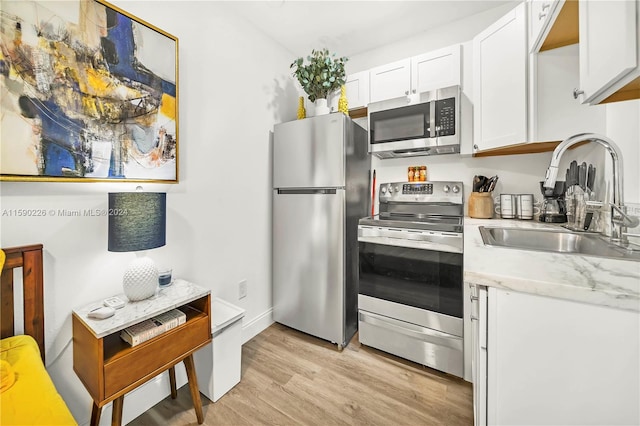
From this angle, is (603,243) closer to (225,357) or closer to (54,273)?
(225,357)

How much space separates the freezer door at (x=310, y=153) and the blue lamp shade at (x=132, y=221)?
1127mm

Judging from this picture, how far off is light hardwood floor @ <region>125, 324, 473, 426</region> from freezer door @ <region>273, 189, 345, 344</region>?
0.86ft

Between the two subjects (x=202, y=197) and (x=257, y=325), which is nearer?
(x=202, y=197)

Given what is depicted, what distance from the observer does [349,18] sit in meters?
2.05

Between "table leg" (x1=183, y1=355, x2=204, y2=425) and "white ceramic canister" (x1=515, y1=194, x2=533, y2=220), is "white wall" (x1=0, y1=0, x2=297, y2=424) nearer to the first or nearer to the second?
"table leg" (x1=183, y1=355, x2=204, y2=425)

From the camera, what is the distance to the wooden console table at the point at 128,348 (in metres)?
0.99

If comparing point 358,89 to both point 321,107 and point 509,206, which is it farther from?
point 509,206

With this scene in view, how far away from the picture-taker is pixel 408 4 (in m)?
1.90

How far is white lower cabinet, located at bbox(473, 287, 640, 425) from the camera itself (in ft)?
2.00

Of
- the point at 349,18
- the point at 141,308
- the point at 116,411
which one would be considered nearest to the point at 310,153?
the point at 349,18

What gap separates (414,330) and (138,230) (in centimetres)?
174

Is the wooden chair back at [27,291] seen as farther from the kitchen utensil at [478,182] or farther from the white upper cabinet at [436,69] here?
the kitchen utensil at [478,182]

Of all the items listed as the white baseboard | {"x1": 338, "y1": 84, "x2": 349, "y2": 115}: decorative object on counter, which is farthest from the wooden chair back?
{"x1": 338, "y1": 84, "x2": 349, "y2": 115}: decorative object on counter

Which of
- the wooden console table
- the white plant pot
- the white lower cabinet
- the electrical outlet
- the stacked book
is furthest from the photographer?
the white plant pot
